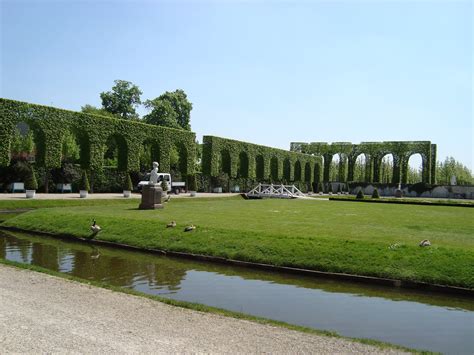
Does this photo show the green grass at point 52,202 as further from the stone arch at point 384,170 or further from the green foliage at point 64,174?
the stone arch at point 384,170

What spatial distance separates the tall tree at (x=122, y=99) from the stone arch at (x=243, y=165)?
22.2 meters

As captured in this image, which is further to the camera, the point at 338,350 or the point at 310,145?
the point at 310,145

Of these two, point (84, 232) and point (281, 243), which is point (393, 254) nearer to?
point (281, 243)

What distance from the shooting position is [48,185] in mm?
32062

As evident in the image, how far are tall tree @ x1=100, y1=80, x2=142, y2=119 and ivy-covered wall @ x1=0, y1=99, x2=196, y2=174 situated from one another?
25.7 metres

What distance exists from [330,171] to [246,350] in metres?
67.9

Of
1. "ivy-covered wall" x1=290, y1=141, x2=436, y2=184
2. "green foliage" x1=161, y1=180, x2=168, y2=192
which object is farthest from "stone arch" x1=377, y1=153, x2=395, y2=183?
"green foliage" x1=161, y1=180, x2=168, y2=192

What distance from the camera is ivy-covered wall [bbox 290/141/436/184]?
210ft

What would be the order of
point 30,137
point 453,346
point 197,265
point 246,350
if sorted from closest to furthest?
point 246,350, point 453,346, point 197,265, point 30,137

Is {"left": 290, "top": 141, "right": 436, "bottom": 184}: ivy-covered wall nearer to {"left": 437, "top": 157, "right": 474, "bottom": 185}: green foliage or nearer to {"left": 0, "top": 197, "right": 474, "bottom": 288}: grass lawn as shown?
{"left": 437, "top": 157, "right": 474, "bottom": 185}: green foliage

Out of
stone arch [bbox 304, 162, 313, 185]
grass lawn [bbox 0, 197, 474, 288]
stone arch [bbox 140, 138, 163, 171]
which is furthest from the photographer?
stone arch [bbox 304, 162, 313, 185]

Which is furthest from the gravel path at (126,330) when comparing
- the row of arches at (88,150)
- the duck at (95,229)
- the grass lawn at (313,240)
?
the row of arches at (88,150)

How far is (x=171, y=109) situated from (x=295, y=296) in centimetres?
5445

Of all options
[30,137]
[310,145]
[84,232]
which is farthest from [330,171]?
[84,232]
